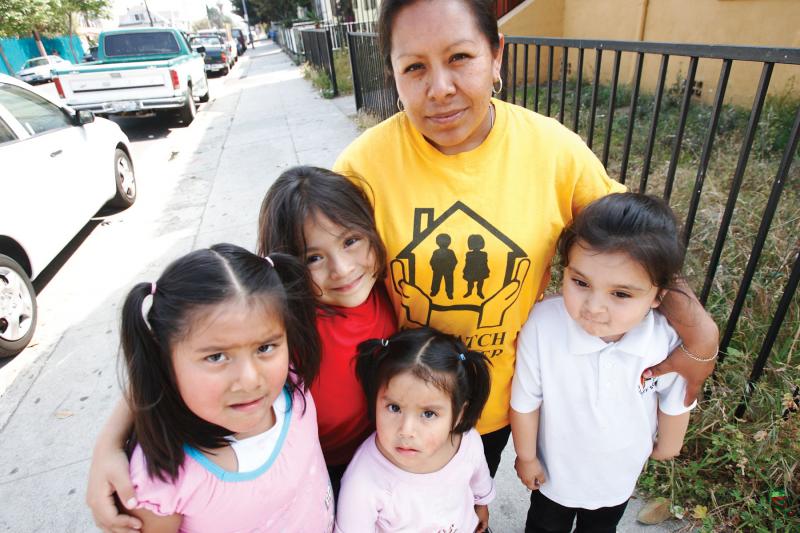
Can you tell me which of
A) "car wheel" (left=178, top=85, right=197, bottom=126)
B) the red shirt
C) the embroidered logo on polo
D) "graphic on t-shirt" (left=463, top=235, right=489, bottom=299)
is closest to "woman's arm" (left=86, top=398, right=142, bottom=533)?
the red shirt

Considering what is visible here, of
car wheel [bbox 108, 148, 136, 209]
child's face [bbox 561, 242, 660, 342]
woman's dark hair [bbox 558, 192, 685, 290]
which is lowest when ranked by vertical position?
car wheel [bbox 108, 148, 136, 209]

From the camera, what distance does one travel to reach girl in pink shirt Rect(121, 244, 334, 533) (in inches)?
41.1

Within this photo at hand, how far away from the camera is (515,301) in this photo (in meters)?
1.34

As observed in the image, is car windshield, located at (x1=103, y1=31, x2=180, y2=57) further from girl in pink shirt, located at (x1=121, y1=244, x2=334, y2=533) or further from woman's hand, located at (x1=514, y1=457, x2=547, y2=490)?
woman's hand, located at (x1=514, y1=457, x2=547, y2=490)

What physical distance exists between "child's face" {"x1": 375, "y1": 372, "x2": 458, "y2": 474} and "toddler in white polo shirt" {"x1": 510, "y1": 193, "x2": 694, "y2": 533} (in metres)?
0.27

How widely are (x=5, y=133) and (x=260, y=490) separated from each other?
12.8 ft

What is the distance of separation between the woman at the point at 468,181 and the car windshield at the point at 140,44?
1060 cm

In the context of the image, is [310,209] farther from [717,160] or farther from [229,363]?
[717,160]

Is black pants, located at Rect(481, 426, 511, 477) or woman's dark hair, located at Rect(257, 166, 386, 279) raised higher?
woman's dark hair, located at Rect(257, 166, 386, 279)

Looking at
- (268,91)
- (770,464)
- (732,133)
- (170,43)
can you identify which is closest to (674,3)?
(732,133)

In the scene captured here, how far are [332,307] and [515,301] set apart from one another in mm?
505

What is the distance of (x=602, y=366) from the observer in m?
1.29

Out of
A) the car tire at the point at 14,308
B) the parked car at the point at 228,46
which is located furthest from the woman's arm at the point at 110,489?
the parked car at the point at 228,46

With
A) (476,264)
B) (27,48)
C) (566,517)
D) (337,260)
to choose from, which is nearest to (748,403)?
(566,517)
